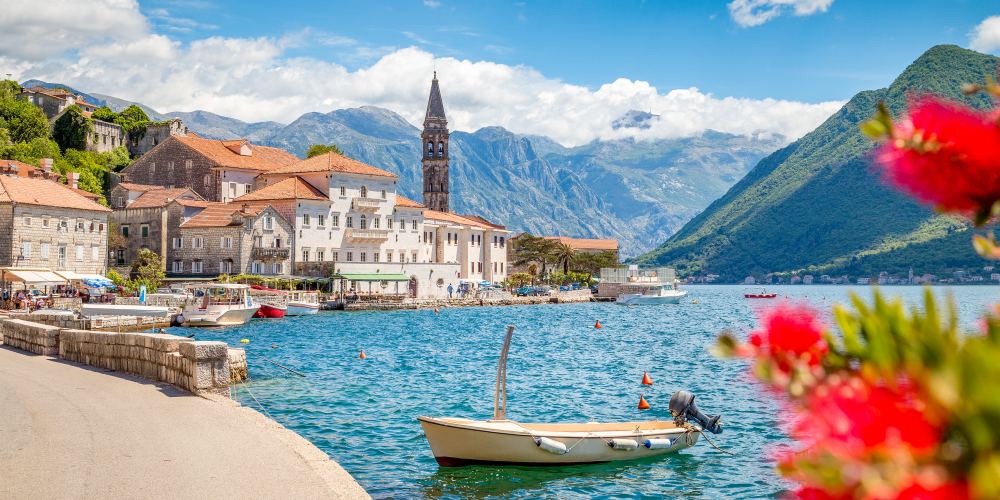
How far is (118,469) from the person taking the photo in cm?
1093

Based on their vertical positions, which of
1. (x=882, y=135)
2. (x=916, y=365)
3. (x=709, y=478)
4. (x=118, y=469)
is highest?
(x=882, y=135)

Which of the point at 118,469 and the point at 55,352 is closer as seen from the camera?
the point at 118,469

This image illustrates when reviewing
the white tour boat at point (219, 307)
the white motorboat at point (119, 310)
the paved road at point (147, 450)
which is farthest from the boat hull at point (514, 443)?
the white tour boat at point (219, 307)

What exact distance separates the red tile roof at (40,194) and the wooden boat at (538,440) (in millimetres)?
56731

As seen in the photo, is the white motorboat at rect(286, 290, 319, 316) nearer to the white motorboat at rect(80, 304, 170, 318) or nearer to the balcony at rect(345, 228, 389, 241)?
the balcony at rect(345, 228, 389, 241)

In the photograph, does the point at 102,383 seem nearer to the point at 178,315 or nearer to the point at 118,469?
the point at 118,469

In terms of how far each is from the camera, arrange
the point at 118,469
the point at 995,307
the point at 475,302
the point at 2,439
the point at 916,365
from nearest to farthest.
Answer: the point at 916,365 < the point at 995,307 < the point at 118,469 < the point at 2,439 < the point at 475,302

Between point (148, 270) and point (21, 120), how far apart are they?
102 ft

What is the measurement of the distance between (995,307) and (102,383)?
1891 cm

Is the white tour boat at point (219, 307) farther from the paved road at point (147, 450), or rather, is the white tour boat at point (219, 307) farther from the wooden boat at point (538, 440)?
the wooden boat at point (538, 440)

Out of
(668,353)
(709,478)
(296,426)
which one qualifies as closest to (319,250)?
(668,353)

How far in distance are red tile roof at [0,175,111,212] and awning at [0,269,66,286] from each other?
874 centimetres

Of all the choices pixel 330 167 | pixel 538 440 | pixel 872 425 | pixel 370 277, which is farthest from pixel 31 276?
pixel 872 425

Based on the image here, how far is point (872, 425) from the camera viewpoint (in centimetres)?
202
